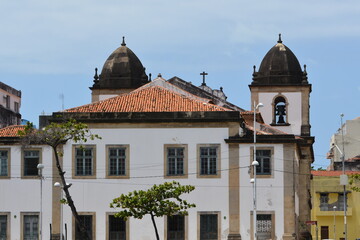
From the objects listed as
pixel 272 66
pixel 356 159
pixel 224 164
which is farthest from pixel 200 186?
pixel 356 159

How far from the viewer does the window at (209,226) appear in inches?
2347

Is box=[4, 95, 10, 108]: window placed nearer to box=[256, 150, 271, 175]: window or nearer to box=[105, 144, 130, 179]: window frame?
box=[105, 144, 130, 179]: window frame

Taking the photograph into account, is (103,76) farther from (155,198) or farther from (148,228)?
(155,198)

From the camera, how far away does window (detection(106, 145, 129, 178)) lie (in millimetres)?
60219

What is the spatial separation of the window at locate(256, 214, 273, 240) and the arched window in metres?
19.8

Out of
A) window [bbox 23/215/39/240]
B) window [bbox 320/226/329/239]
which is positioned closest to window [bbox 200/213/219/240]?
window [bbox 23/215/39/240]

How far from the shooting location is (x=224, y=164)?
5981 cm

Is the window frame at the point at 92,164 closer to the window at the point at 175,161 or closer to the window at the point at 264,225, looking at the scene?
the window at the point at 175,161

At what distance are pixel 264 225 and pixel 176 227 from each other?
178 inches

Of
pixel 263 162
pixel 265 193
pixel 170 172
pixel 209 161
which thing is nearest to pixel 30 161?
pixel 170 172

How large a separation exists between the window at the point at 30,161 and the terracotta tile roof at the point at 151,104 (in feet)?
9.79

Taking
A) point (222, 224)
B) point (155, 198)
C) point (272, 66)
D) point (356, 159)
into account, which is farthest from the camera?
point (356, 159)

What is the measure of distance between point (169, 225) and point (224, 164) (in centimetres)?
423

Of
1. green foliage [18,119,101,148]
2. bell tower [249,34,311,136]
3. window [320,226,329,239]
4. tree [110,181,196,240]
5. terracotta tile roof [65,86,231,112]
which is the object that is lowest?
window [320,226,329,239]
